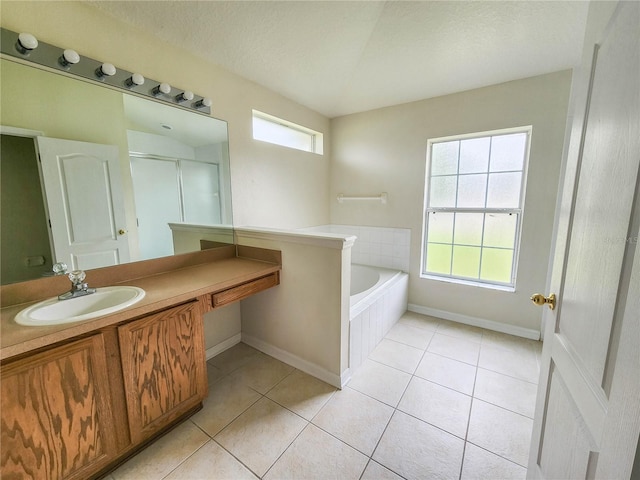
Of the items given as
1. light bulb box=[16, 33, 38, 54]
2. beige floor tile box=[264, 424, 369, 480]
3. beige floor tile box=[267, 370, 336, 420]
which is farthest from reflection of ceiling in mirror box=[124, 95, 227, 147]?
beige floor tile box=[264, 424, 369, 480]

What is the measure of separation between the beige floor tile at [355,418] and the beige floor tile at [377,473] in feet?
0.23

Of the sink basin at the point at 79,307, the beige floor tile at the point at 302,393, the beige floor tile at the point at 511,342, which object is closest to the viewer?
the sink basin at the point at 79,307

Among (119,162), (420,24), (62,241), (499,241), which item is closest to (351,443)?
(62,241)

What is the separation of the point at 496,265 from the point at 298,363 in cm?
214

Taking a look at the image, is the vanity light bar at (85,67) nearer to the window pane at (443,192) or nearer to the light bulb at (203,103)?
the light bulb at (203,103)

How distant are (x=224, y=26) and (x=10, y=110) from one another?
48.5 inches

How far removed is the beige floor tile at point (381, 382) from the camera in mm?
1710

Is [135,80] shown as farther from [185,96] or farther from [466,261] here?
[466,261]

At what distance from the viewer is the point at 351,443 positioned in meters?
1.37

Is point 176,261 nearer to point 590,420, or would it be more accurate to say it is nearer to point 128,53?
point 128,53

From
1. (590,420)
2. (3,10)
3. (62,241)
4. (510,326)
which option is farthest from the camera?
(510,326)

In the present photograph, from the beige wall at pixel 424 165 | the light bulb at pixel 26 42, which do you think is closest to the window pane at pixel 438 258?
the beige wall at pixel 424 165

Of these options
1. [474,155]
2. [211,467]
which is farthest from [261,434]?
[474,155]

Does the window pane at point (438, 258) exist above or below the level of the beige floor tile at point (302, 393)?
above
